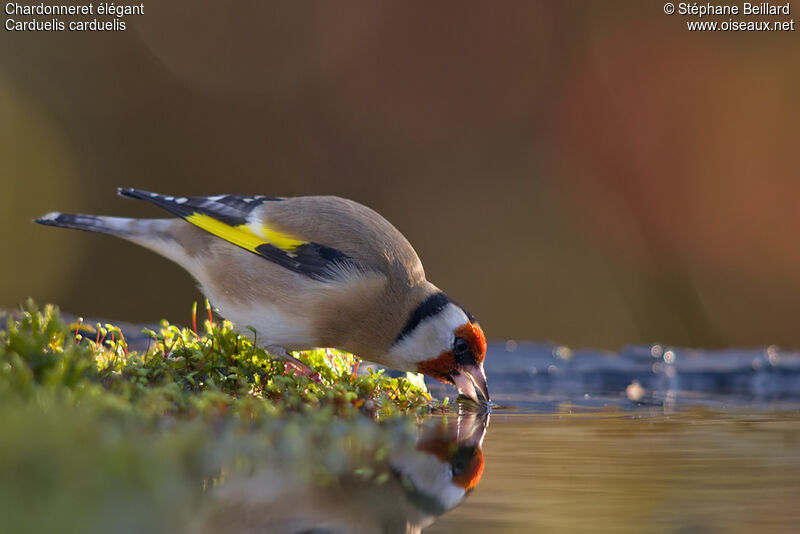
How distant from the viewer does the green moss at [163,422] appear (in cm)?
231

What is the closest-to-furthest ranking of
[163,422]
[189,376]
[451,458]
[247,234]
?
[451,458], [163,422], [189,376], [247,234]

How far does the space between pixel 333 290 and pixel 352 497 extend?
103 inches

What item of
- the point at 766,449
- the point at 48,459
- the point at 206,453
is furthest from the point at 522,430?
the point at 48,459

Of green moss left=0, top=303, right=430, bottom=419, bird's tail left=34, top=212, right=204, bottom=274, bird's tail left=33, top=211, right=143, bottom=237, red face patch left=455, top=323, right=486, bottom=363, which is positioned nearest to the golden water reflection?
red face patch left=455, top=323, right=486, bottom=363

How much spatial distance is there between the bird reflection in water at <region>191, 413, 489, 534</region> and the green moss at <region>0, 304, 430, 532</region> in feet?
0.18

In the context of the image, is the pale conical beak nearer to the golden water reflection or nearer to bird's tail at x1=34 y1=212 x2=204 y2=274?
the golden water reflection

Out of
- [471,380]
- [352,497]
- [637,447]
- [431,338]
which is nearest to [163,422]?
[352,497]

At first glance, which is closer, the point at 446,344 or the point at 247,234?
the point at 446,344

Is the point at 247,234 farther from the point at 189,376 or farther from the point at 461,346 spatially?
the point at 461,346

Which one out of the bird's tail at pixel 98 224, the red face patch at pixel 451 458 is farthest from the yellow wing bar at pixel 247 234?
the red face patch at pixel 451 458

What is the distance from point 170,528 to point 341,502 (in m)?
0.56

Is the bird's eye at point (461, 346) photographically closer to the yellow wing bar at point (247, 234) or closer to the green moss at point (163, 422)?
the green moss at point (163, 422)

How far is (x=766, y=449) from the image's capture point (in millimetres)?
3781

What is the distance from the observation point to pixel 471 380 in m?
5.32
